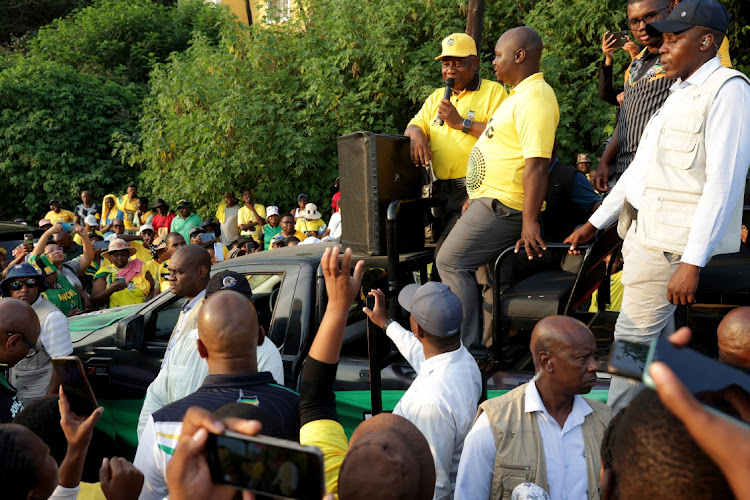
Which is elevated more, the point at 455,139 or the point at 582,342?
the point at 455,139

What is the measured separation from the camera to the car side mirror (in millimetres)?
4613

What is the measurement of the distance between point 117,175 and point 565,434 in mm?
18923

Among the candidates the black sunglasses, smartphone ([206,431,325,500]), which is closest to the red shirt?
the black sunglasses

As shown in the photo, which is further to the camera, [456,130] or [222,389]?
[456,130]

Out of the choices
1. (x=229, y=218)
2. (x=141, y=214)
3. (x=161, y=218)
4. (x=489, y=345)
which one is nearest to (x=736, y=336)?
(x=489, y=345)

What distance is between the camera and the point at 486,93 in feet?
15.1

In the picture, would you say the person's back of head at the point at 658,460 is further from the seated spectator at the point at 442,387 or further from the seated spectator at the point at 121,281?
the seated spectator at the point at 121,281

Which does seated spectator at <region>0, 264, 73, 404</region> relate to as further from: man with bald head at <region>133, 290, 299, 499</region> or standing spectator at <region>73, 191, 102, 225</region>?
standing spectator at <region>73, 191, 102, 225</region>

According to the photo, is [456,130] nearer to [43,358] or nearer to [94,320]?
[43,358]

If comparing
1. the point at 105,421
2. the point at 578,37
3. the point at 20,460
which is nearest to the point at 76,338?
the point at 105,421

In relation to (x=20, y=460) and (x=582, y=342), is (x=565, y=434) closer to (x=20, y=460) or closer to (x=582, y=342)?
(x=582, y=342)

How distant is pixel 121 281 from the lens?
8336 mm

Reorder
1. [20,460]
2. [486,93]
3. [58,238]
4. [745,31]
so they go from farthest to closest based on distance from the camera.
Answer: [745,31] < [58,238] < [486,93] < [20,460]

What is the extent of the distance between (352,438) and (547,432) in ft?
3.18
